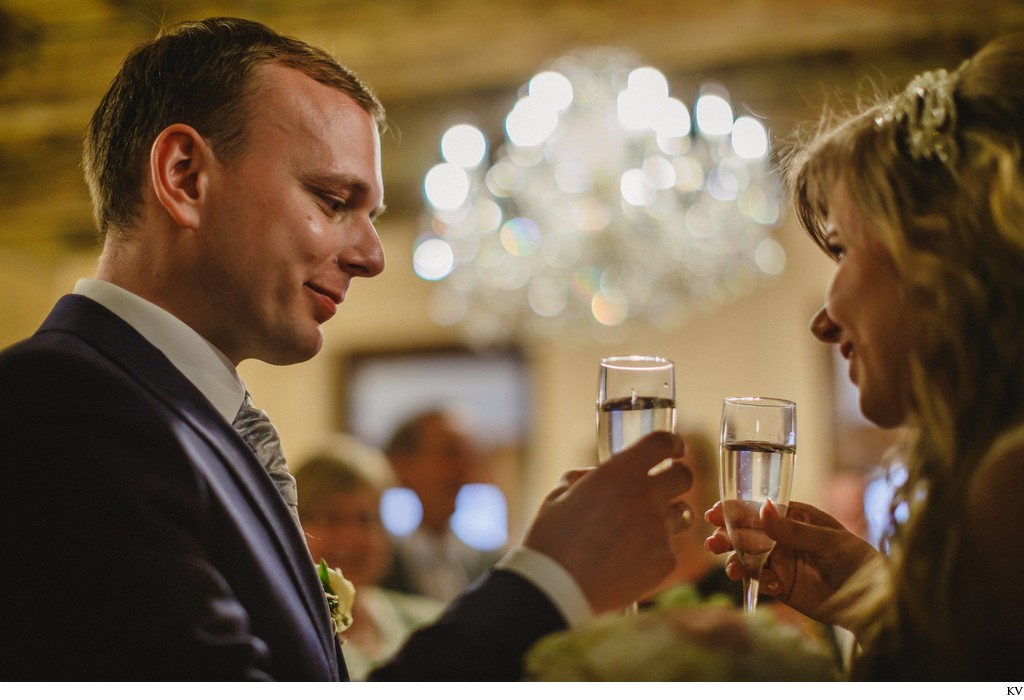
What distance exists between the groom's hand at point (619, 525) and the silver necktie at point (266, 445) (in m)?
0.51

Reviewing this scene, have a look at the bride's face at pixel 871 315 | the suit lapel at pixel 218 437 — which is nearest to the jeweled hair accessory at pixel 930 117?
the bride's face at pixel 871 315

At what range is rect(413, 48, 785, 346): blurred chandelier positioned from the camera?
4.06 m

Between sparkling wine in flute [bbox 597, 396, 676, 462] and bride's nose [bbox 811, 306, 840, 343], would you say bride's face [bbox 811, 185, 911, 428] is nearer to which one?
bride's nose [bbox 811, 306, 840, 343]

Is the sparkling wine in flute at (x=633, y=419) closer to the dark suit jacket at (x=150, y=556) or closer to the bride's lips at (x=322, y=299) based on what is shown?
the dark suit jacket at (x=150, y=556)

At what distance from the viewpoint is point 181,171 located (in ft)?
4.66

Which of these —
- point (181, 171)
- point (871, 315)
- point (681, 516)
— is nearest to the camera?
point (681, 516)

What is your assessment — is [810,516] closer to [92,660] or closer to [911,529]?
[911,529]

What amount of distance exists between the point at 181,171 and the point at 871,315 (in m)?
0.98

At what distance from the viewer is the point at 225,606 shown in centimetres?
101

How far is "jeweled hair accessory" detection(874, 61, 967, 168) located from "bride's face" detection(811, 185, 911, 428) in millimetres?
106

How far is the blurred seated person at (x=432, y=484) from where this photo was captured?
13.9 feet

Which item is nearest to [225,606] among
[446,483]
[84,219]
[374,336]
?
[446,483]

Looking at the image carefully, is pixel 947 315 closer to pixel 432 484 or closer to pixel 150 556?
pixel 150 556

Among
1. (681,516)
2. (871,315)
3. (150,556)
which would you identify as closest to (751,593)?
(681,516)
